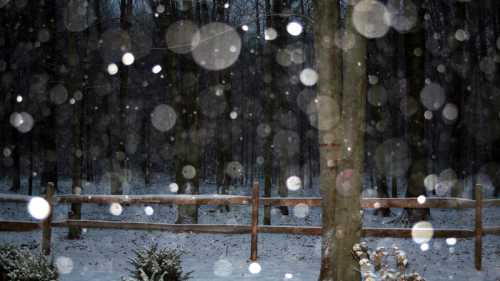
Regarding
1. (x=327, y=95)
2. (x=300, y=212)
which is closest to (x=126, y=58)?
(x=300, y=212)

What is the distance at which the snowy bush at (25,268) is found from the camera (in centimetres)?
610

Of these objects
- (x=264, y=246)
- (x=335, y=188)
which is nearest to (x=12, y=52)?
(x=264, y=246)

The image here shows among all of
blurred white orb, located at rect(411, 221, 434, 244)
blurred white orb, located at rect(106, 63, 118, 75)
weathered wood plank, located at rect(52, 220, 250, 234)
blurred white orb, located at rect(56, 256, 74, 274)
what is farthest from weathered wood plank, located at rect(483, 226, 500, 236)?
blurred white orb, located at rect(106, 63, 118, 75)

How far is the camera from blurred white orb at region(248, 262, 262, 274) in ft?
27.7

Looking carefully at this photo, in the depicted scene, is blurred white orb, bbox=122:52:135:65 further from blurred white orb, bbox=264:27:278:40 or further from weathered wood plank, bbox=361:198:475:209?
weathered wood plank, bbox=361:198:475:209

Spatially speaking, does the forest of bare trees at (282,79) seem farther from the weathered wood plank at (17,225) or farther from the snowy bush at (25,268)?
the snowy bush at (25,268)

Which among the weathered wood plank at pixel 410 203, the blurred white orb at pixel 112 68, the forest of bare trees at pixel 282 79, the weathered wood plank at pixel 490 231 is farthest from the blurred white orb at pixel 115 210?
the weathered wood plank at pixel 490 231

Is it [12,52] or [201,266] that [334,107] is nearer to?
[201,266]

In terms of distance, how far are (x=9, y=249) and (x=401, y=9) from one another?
1339cm

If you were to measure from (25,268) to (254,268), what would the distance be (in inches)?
163

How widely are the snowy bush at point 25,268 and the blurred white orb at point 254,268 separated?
356 centimetres

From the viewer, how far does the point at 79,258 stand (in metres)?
9.75

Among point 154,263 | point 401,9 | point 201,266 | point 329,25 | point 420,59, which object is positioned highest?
point 401,9

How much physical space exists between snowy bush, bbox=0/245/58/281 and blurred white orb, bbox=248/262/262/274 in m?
3.56
